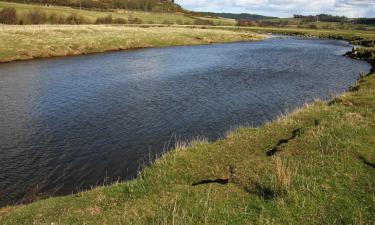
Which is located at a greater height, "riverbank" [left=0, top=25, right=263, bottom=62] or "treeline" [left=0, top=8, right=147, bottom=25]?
"treeline" [left=0, top=8, right=147, bottom=25]

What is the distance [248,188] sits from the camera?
15.9 meters

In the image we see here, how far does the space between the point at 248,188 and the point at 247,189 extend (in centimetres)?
7

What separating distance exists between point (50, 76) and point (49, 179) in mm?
37665

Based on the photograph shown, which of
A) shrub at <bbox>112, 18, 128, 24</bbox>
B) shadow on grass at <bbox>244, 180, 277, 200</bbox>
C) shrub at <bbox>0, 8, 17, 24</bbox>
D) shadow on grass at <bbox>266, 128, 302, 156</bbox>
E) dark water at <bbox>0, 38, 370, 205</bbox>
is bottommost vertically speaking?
dark water at <bbox>0, 38, 370, 205</bbox>

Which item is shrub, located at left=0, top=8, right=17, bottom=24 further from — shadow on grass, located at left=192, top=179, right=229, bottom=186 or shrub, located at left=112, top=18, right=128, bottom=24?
shadow on grass, located at left=192, top=179, right=229, bottom=186

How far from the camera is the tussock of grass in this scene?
13820mm

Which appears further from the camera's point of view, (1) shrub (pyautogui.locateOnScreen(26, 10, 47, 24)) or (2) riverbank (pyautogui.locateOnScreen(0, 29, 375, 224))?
(1) shrub (pyautogui.locateOnScreen(26, 10, 47, 24))

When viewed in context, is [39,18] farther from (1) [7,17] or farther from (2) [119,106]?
(2) [119,106]

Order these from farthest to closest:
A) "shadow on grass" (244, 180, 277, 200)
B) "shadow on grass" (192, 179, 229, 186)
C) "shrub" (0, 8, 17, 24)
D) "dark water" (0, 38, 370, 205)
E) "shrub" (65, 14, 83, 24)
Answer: "shrub" (65, 14, 83, 24), "shrub" (0, 8, 17, 24), "dark water" (0, 38, 370, 205), "shadow on grass" (192, 179, 229, 186), "shadow on grass" (244, 180, 277, 200)

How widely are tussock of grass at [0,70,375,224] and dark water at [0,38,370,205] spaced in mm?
5120

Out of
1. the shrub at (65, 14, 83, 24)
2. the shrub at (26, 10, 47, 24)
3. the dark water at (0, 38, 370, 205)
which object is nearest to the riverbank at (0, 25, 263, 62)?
the dark water at (0, 38, 370, 205)

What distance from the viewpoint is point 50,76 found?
57000 millimetres

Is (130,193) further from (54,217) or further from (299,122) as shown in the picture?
(299,122)

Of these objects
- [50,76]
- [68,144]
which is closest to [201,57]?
[50,76]
